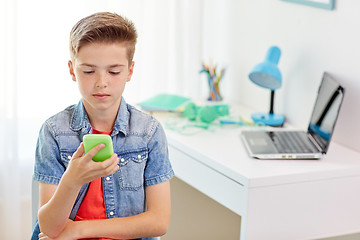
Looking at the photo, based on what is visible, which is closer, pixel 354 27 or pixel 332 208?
pixel 332 208

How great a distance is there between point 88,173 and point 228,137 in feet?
2.87

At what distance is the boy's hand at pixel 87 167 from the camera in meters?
1.13

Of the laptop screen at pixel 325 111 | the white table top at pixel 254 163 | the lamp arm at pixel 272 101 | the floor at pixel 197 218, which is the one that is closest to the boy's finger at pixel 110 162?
the white table top at pixel 254 163

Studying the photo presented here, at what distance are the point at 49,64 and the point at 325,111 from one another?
1.07m

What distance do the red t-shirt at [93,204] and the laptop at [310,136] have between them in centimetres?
58

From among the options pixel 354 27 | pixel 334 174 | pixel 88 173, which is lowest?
pixel 334 174

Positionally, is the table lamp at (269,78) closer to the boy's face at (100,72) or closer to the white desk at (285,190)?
the white desk at (285,190)

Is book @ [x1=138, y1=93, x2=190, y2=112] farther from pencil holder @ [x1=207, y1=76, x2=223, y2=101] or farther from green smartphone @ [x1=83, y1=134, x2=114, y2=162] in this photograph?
green smartphone @ [x1=83, y1=134, x2=114, y2=162]

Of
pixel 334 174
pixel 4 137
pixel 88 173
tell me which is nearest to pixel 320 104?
pixel 334 174

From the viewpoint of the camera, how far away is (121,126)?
1.33 metres

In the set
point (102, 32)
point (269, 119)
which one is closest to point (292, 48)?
point (269, 119)

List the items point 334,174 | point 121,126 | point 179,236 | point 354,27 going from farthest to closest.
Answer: point 179,236, point 354,27, point 334,174, point 121,126

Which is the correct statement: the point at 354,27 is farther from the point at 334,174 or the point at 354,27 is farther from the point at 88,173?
the point at 88,173

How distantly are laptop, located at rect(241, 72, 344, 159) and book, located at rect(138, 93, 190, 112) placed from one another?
324 mm
